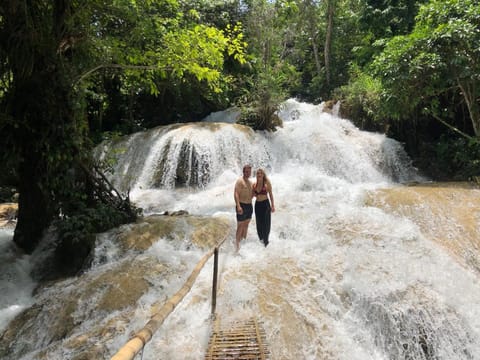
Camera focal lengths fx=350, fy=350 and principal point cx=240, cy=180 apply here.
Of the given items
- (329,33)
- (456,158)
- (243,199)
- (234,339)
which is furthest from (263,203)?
(329,33)

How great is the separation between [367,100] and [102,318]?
41.7ft

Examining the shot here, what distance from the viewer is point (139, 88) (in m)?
16.0

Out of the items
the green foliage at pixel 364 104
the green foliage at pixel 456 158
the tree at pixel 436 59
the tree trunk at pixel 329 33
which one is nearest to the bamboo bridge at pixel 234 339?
the tree at pixel 436 59

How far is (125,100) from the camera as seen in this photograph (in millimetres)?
16922

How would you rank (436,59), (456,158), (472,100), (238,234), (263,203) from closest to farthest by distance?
(263,203) → (238,234) → (436,59) → (472,100) → (456,158)

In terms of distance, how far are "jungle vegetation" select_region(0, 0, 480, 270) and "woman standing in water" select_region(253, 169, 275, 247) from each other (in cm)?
213

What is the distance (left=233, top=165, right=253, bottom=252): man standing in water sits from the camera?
5.83m

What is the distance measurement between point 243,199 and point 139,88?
12.0 metres

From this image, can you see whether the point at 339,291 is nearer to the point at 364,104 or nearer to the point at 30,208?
the point at 30,208

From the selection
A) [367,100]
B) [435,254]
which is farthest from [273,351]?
[367,100]

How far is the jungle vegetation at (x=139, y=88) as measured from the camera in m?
5.94

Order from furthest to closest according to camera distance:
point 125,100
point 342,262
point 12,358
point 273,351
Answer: point 125,100 < point 342,262 < point 12,358 < point 273,351

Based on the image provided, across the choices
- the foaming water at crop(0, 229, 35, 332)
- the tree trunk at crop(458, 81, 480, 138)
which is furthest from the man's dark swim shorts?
the tree trunk at crop(458, 81, 480, 138)

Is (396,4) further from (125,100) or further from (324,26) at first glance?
(125,100)
